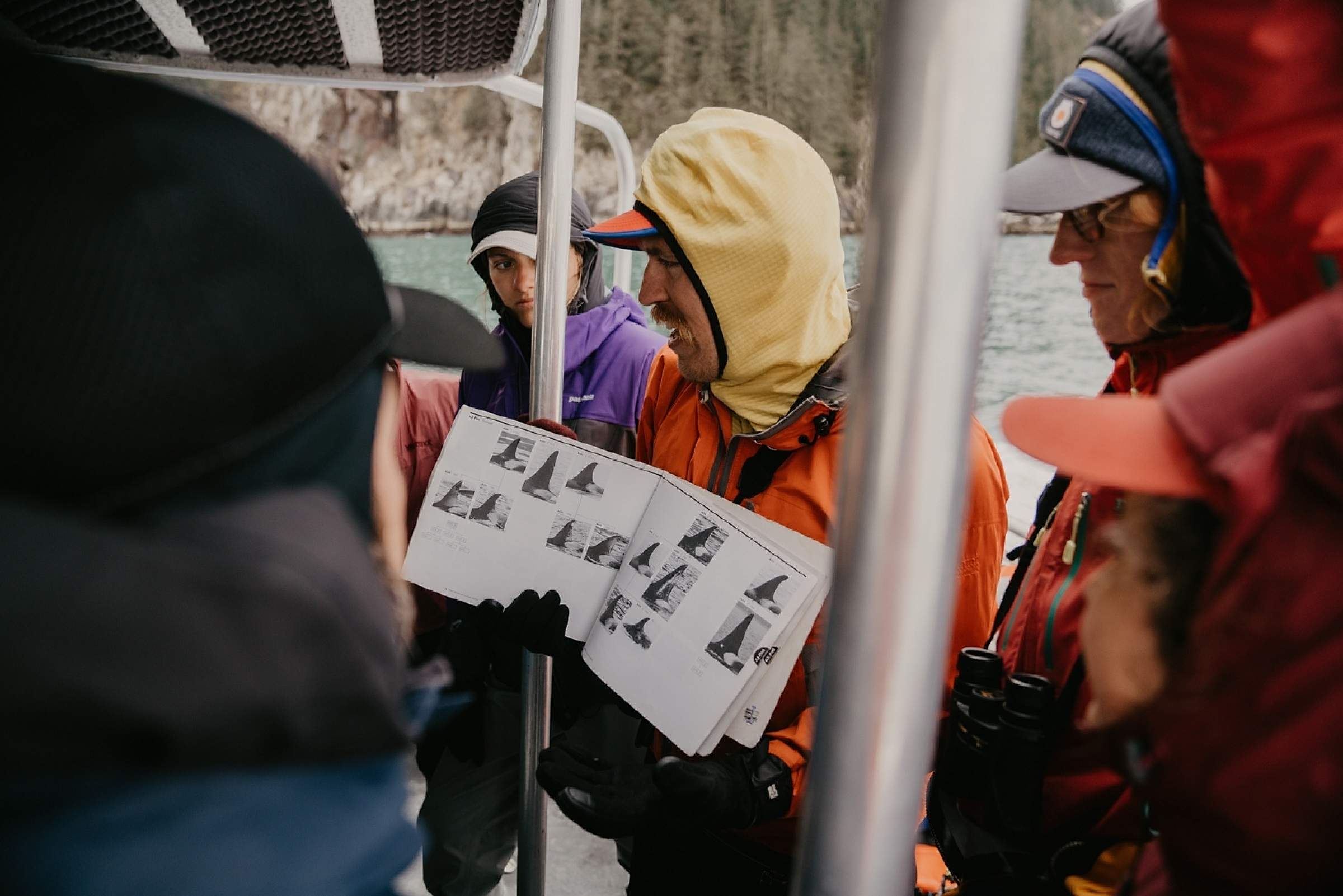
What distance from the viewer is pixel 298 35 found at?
5.47 ft

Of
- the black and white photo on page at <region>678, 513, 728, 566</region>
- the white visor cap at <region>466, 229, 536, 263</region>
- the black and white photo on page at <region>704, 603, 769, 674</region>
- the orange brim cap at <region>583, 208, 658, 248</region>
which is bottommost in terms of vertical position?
the black and white photo on page at <region>704, 603, 769, 674</region>

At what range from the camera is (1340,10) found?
0.45m

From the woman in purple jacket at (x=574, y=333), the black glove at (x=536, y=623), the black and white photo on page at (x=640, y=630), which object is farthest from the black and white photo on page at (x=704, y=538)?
the woman in purple jacket at (x=574, y=333)

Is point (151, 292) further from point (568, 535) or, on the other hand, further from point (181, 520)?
Result: point (568, 535)

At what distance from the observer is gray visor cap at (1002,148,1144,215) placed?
3.54 feet

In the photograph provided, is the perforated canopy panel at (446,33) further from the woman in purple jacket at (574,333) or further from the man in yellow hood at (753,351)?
the woman in purple jacket at (574,333)

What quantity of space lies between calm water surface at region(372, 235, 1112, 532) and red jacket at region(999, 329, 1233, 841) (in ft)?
0.44

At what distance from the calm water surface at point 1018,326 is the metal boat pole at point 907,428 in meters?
0.02

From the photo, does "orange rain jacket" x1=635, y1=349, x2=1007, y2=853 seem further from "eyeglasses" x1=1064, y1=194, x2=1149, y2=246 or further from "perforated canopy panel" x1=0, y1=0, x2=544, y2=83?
"perforated canopy panel" x1=0, y1=0, x2=544, y2=83

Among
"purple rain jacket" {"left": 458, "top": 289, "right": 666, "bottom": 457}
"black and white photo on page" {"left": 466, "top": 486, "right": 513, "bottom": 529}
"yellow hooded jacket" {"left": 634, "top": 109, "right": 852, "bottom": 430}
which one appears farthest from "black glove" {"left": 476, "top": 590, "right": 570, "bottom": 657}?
"purple rain jacket" {"left": 458, "top": 289, "right": 666, "bottom": 457}

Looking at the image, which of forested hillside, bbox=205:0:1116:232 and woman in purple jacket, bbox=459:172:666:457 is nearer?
woman in purple jacket, bbox=459:172:666:457

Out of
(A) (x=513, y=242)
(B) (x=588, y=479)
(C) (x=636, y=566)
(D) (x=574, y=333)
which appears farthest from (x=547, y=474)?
(A) (x=513, y=242)

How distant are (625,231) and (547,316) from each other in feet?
0.69

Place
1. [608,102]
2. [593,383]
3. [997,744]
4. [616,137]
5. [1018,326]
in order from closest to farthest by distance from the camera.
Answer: [997,744] → [593,383] → [616,137] → [1018,326] → [608,102]
